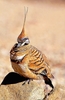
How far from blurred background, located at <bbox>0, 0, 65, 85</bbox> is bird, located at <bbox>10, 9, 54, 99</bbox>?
4.26 m

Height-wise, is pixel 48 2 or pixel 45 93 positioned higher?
pixel 45 93

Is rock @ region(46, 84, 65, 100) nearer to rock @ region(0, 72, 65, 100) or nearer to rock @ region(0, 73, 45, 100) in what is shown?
rock @ region(0, 72, 65, 100)

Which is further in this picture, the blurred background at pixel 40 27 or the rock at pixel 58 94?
the blurred background at pixel 40 27

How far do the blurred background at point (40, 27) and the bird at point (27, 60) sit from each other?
426 centimetres

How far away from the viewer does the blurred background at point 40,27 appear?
38.4ft

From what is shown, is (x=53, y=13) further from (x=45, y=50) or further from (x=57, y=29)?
(x=45, y=50)

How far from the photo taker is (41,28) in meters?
15.6

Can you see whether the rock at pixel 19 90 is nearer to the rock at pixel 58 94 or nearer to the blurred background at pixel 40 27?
the rock at pixel 58 94

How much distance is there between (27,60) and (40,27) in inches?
399

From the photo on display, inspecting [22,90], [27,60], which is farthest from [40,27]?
[27,60]

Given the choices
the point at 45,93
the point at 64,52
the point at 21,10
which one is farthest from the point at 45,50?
the point at 45,93

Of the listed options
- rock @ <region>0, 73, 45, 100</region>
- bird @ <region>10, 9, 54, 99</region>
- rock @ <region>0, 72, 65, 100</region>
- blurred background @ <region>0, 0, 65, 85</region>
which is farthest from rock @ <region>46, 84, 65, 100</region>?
blurred background @ <region>0, 0, 65, 85</region>

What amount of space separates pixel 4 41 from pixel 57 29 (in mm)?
3261

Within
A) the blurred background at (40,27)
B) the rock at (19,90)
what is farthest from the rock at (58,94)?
the blurred background at (40,27)
